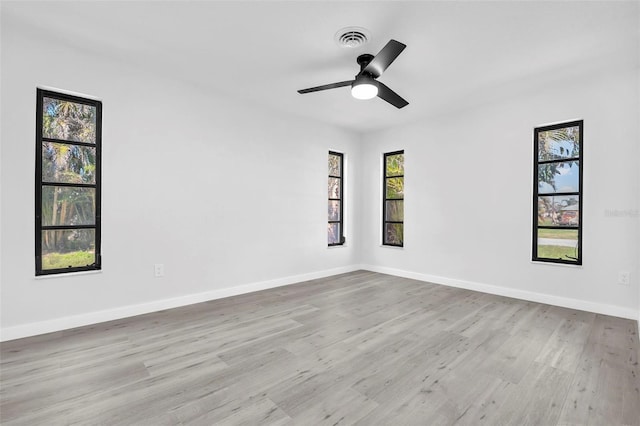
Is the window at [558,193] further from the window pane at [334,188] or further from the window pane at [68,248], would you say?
the window pane at [68,248]

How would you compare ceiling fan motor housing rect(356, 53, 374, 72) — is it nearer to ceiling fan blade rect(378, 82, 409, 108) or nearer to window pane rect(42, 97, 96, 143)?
ceiling fan blade rect(378, 82, 409, 108)

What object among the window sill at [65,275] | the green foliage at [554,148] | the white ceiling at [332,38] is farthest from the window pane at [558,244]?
the window sill at [65,275]

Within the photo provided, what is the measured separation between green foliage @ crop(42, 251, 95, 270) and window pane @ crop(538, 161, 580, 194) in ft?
16.9

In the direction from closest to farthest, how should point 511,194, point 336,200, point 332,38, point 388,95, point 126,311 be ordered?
point 332,38 → point 388,95 → point 126,311 → point 511,194 → point 336,200

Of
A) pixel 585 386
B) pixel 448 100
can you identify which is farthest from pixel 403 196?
pixel 585 386

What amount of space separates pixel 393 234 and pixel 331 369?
3660 millimetres

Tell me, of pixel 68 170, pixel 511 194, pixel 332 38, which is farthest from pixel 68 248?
pixel 511 194

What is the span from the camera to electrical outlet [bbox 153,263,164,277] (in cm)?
341

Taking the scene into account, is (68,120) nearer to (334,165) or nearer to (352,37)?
(352,37)

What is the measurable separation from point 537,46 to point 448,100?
1.37m

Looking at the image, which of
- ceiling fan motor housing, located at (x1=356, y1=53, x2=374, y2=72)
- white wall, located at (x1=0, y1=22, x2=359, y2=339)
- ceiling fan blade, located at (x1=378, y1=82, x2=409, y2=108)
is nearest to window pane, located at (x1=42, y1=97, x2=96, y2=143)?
white wall, located at (x1=0, y1=22, x2=359, y2=339)

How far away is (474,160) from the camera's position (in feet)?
14.5

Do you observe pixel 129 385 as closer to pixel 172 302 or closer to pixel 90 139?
pixel 172 302

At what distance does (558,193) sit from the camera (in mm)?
3773
